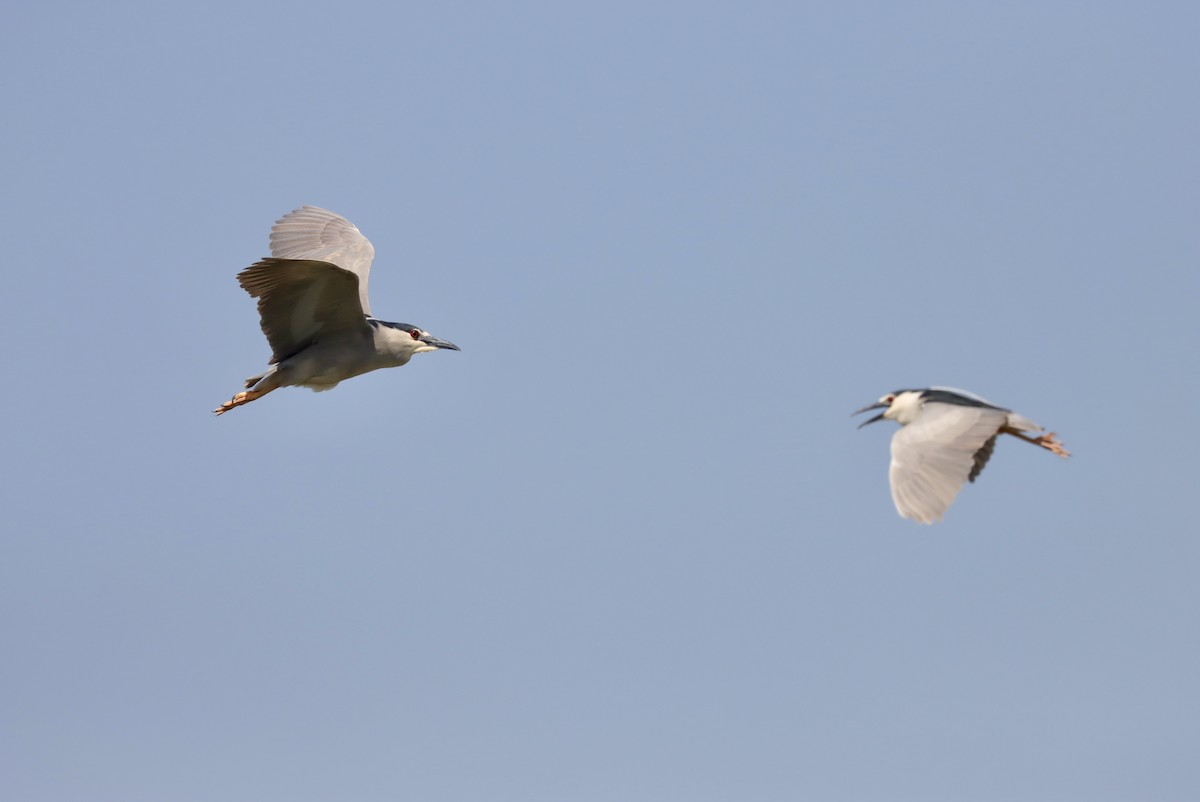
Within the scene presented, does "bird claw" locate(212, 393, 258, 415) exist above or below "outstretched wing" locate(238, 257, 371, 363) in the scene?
below

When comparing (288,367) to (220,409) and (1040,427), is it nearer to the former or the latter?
(220,409)

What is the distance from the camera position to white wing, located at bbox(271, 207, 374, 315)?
781 inches

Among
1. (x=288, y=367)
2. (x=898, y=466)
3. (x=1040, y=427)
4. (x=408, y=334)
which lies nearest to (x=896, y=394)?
(x=1040, y=427)

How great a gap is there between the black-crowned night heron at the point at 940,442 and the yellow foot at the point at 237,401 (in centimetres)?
725

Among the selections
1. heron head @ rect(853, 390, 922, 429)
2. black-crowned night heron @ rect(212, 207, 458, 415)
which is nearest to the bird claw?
black-crowned night heron @ rect(212, 207, 458, 415)

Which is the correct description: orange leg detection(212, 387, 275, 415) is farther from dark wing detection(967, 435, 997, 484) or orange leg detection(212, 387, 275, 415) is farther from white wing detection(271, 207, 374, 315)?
dark wing detection(967, 435, 997, 484)

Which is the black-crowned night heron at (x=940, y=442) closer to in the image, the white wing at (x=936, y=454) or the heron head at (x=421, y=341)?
the white wing at (x=936, y=454)

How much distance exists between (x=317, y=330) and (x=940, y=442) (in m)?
7.25

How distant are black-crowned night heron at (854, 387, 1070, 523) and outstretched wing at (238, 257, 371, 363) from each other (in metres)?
6.11

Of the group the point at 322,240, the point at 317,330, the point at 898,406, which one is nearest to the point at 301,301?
the point at 317,330

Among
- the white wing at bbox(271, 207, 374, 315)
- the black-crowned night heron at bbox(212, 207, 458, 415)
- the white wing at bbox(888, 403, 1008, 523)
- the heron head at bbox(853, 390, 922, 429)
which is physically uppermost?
the white wing at bbox(271, 207, 374, 315)

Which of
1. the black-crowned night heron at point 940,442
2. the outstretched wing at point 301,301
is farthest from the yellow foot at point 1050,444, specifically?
the outstretched wing at point 301,301

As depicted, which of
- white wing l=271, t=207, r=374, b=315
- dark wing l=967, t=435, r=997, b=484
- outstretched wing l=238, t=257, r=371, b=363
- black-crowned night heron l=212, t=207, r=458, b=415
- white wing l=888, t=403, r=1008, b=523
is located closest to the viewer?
white wing l=888, t=403, r=1008, b=523

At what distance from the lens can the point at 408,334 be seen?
712 inches
